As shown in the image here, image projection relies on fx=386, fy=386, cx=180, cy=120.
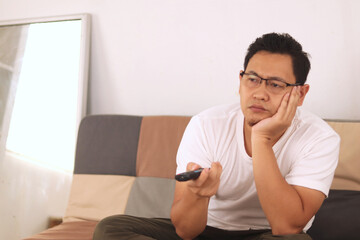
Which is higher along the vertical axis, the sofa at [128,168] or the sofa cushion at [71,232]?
the sofa at [128,168]

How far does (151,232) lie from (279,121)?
57 centimetres

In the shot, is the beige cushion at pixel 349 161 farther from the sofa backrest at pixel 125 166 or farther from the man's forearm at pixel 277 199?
the sofa backrest at pixel 125 166

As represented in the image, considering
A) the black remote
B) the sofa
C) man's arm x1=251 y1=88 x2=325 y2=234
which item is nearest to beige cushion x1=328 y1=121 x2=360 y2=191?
the sofa

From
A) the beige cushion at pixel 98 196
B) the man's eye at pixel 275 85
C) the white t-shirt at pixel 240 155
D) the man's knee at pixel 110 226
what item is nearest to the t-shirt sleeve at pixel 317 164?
the white t-shirt at pixel 240 155

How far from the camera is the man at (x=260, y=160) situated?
124 centimetres

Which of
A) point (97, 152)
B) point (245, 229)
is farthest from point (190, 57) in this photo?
point (245, 229)

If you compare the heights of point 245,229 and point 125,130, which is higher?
point 125,130

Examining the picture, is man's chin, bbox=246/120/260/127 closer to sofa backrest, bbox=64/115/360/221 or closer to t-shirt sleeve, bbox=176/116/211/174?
t-shirt sleeve, bbox=176/116/211/174

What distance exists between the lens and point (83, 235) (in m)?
1.65

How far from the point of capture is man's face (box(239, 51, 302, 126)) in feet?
4.36

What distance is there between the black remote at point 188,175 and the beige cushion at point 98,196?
2.73 feet

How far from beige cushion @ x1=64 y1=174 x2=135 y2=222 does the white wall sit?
1.78 feet

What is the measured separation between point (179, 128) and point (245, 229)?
66 cm

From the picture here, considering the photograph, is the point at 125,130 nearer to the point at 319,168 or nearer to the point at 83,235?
the point at 83,235
